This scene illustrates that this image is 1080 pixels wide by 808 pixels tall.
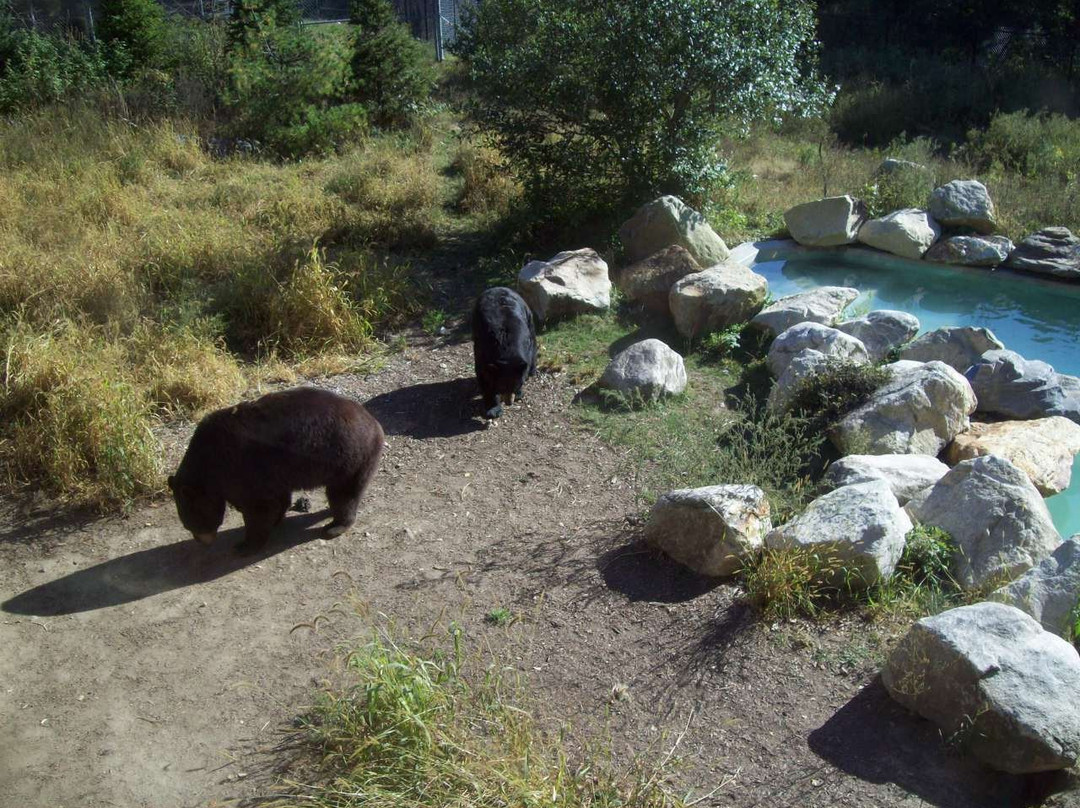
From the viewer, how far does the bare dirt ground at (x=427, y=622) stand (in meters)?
4.52

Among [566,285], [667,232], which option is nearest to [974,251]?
[667,232]

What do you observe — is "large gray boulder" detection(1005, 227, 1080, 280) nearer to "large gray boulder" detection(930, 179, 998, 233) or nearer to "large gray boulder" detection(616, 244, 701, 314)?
"large gray boulder" detection(930, 179, 998, 233)

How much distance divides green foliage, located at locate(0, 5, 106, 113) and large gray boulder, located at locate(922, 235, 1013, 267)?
14.1m

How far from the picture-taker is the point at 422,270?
11461 millimetres

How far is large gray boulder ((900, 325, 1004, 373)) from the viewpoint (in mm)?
9562

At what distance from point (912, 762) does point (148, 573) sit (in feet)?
15.8

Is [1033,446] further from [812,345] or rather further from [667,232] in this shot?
A: [667,232]

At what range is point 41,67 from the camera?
51.4 ft

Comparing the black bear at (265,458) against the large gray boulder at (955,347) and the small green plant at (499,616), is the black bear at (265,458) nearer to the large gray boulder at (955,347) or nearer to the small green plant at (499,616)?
the small green plant at (499,616)

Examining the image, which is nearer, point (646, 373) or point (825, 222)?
point (646, 373)

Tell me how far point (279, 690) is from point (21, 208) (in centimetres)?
878

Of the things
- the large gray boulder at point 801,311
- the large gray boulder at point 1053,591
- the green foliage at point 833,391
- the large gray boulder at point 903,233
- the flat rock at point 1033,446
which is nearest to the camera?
the large gray boulder at point 1053,591

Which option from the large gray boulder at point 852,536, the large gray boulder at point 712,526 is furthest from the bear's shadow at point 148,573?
the large gray boulder at point 852,536

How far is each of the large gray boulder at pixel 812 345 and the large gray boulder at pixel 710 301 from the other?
902 millimetres
